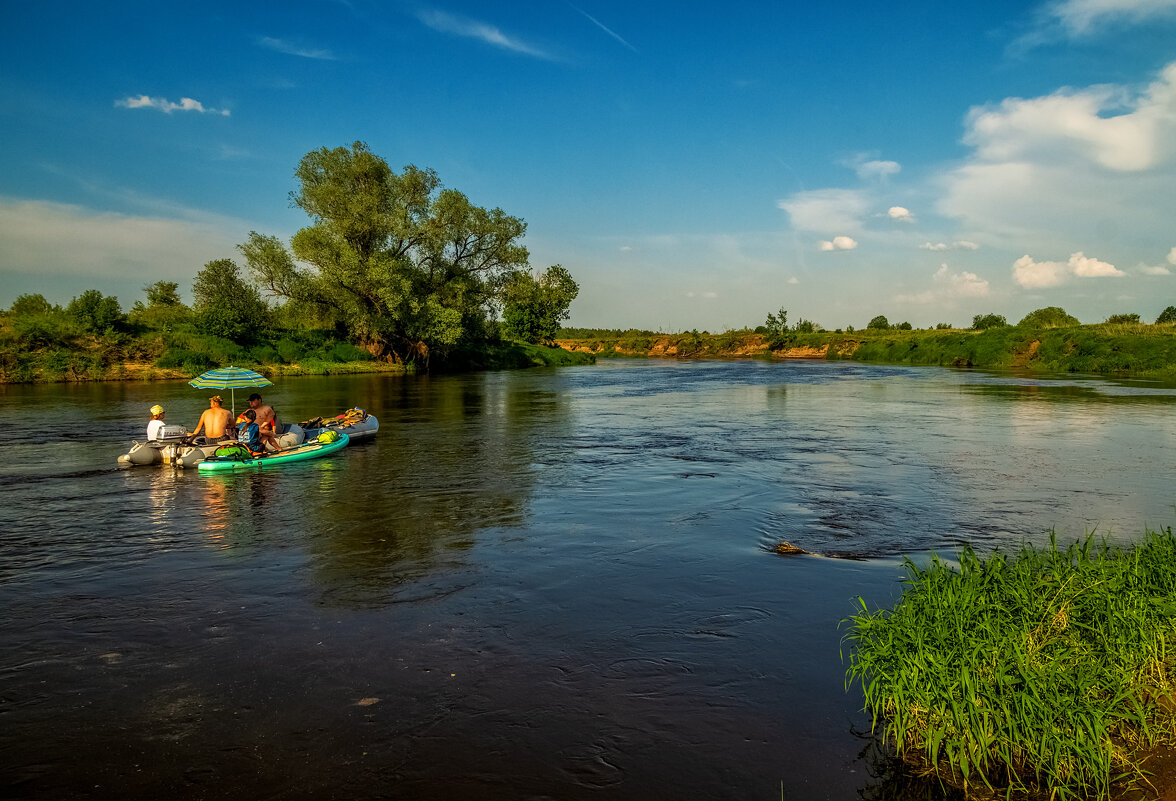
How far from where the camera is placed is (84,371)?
161 feet

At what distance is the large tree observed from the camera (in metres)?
58.8

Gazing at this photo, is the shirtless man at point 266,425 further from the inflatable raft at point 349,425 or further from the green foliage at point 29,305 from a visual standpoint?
the green foliage at point 29,305

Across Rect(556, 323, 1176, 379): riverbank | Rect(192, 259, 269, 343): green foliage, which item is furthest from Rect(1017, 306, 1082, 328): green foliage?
Rect(192, 259, 269, 343): green foliage

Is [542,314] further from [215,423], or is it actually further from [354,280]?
[215,423]

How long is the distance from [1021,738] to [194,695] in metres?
7.21

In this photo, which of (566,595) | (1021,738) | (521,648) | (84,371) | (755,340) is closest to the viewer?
(1021,738)

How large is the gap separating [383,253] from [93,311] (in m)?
21.4

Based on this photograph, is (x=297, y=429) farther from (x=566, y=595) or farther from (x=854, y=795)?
(x=854, y=795)

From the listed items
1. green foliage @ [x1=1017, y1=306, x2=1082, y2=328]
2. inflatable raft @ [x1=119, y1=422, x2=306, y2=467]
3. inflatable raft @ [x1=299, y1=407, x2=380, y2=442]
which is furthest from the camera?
green foliage @ [x1=1017, y1=306, x2=1082, y2=328]

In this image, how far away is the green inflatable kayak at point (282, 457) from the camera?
18.5 m

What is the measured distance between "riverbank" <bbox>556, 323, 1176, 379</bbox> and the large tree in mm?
51609

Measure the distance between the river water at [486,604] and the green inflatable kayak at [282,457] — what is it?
401mm

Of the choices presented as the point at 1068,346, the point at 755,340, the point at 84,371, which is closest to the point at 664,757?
the point at 84,371

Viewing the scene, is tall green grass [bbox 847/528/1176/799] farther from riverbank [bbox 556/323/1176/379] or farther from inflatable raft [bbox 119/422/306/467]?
riverbank [bbox 556/323/1176/379]
